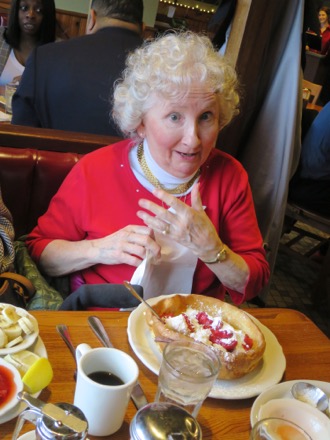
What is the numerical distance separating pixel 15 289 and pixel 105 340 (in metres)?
0.36

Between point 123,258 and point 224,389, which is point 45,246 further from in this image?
point 224,389

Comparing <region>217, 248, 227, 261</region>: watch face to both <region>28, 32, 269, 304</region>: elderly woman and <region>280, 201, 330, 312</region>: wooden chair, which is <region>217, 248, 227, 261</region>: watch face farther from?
<region>280, 201, 330, 312</region>: wooden chair

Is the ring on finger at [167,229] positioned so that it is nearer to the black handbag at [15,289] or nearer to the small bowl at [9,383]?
the black handbag at [15,289]

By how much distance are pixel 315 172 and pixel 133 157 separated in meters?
1.56

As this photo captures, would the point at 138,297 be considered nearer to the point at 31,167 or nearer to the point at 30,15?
the point at 31,167

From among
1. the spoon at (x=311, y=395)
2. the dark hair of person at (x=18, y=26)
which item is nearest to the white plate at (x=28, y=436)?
the spoon at (x=311, y=395)

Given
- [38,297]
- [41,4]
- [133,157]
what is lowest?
[38,297]

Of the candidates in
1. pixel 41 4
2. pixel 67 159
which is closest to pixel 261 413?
pixel 67 159

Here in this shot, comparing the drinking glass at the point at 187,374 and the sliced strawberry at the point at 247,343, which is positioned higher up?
the drinking glass at the point at 187,374

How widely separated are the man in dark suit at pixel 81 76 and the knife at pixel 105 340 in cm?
128

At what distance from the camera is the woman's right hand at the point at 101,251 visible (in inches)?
58.7

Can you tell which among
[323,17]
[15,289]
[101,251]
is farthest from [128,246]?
[323,17]

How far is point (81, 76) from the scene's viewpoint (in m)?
2.26

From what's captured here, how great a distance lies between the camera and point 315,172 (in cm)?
291
